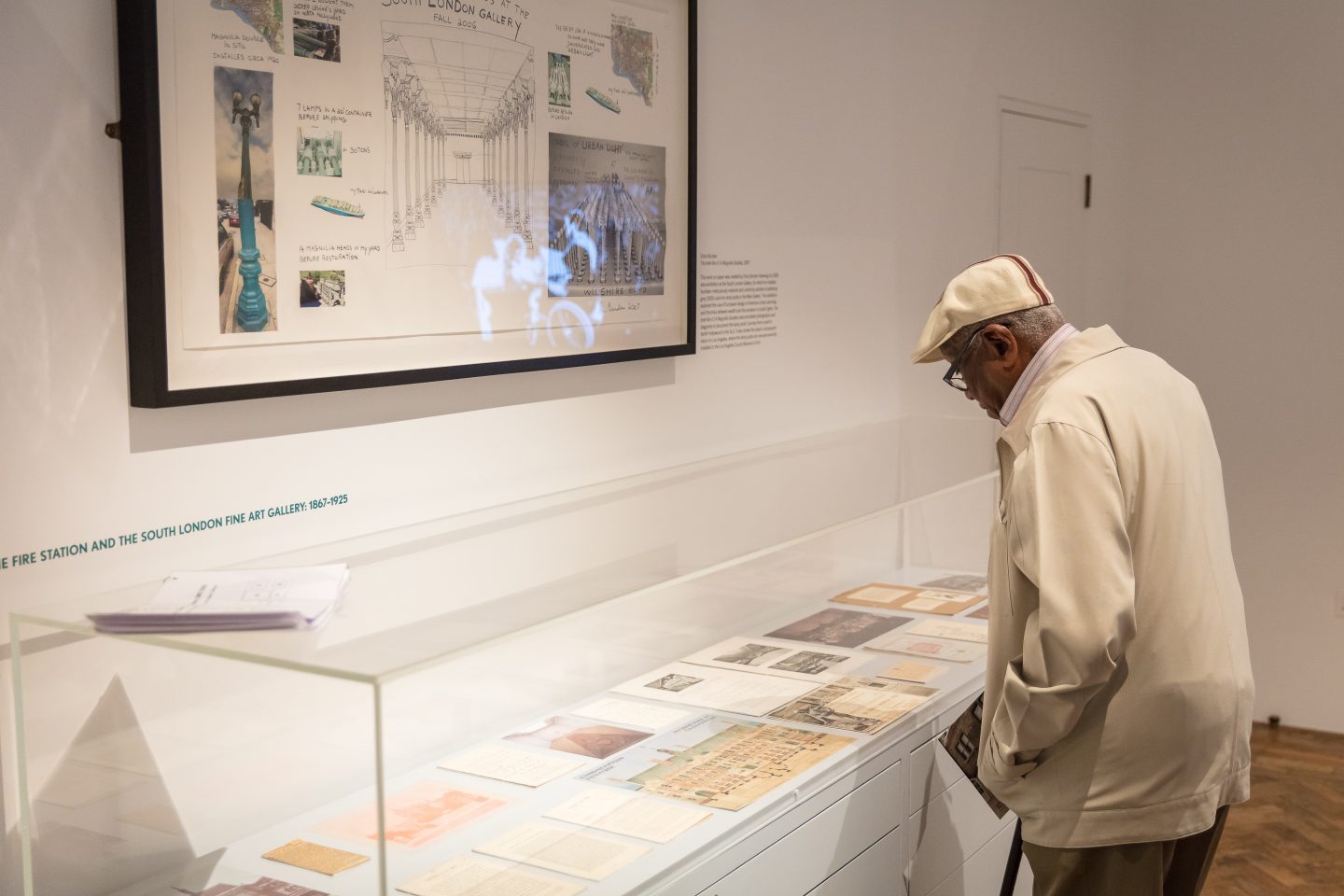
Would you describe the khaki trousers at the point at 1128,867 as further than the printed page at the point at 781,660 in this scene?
No

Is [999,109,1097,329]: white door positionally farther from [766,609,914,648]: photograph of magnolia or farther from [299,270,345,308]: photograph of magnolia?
[299,270,345,308]: photograph of magnolia

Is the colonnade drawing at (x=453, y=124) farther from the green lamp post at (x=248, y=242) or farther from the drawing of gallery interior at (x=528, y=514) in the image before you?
the green lamp post at (x=248, y=242)

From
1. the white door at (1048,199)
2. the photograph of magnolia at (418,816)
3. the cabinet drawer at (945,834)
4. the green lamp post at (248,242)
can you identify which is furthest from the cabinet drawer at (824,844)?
the white door at (1048,199)

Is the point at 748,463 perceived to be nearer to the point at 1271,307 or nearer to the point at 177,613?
the point at 177,613

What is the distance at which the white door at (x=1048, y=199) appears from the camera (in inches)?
206

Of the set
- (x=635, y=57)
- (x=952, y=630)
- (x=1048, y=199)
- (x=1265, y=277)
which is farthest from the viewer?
(x=1265, y=277)

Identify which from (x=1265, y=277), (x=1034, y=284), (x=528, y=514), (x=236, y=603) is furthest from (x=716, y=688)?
(x=1265, y=277)

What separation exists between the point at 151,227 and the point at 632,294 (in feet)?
4.39

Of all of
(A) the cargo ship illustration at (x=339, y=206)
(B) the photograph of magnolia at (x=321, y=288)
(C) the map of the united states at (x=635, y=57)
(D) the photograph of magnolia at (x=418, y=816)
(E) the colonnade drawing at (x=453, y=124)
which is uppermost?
(C) the map of the united states at (x=635, y=57)

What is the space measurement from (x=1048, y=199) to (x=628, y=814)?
13.5 ft

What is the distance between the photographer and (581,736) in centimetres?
243

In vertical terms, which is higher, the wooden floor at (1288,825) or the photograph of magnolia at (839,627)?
the photograph of magnolia at (839,627)

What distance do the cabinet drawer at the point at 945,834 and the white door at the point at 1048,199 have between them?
2.67 meters

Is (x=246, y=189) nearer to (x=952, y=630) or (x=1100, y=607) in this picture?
(x=1100, y=607)
